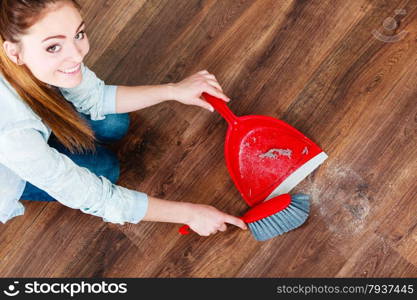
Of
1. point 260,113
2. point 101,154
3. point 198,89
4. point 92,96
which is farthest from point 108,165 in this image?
point 260,113

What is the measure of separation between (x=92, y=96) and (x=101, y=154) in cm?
17

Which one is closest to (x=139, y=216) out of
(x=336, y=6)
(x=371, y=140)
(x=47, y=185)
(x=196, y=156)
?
(x=47, y=185)

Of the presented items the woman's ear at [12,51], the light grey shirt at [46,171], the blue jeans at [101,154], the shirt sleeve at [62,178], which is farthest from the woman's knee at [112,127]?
the woman's ear at [12,51]

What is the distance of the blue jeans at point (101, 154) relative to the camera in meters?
0.96

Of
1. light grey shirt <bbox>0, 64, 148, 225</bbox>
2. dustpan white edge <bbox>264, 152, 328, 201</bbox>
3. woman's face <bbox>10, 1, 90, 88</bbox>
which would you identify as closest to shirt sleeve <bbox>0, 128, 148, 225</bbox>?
light grey shirt <bbox>0, 64, 148, 225</bbox>

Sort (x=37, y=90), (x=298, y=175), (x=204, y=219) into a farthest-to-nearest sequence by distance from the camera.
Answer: (x=298, y=175) → (x=204, y=219) → (x=37, y=90)

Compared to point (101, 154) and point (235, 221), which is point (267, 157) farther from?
point (101, 154)

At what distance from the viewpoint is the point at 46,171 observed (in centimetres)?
73

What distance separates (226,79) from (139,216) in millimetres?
455

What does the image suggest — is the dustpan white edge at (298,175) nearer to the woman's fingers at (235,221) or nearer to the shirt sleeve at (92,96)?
the woman's fingers at (235,221)

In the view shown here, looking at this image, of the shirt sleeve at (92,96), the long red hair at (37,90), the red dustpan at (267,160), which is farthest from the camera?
the red dustpan at (267,160)

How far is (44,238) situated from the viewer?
45.2 inches

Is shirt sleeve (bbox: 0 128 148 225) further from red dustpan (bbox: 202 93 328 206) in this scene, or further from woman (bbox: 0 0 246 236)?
red dustpan (bbox: 202 93 328 206)

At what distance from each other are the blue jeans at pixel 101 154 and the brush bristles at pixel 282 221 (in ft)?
1.18
